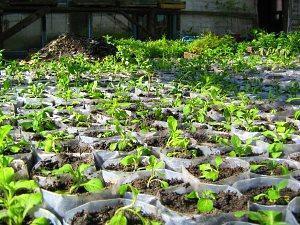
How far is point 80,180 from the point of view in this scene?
6.96 feet

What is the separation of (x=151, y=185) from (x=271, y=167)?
65 centimetres

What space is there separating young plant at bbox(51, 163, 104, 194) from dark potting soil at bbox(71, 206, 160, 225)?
0.11 metres

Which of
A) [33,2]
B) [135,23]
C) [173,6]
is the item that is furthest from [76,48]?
[173,6]

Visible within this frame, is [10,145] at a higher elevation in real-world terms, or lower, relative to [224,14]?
lower

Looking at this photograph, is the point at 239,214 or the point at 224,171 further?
the point at 224,171

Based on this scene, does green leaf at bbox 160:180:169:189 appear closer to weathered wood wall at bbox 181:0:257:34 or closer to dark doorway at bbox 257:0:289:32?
weathered wood wall at bbox 181:0:257:34

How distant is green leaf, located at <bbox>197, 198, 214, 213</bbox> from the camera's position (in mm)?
1856

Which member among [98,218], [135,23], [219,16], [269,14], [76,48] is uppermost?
[269,14]

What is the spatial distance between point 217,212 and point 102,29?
12.0m

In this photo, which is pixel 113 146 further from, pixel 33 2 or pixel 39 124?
pixel 33 2

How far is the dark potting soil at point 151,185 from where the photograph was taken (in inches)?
84.4

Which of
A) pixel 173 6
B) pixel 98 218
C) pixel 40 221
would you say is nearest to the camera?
pixel 40 221

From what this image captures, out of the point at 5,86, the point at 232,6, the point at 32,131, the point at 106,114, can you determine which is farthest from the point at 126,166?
the point at 232,6

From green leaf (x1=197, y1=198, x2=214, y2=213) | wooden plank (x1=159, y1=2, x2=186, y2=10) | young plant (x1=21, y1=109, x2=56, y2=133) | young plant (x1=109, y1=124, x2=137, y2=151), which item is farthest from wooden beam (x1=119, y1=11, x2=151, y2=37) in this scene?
green leaf (x1=197, y1=198, x2=214, y2=213)
